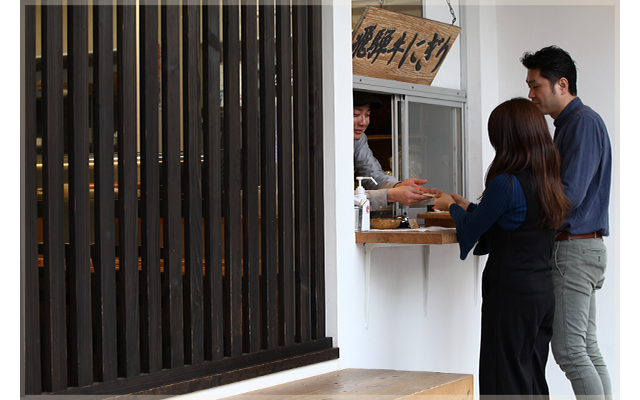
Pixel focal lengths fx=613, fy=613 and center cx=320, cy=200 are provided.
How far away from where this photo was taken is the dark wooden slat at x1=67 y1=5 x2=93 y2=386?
77.9 inches

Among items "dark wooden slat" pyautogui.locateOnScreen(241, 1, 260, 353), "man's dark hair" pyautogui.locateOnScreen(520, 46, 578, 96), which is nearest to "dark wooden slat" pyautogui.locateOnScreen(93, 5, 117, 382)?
"dark wooden slat" pyautogui.locateOnScreen(241, 1, 260, 353)

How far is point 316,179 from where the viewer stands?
287 cm

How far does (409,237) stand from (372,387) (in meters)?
0.71

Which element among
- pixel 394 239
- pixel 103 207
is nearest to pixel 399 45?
pixel 394 239

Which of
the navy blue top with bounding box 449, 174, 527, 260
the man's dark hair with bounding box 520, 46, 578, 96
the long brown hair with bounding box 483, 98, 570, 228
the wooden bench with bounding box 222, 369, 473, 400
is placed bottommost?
the wooden bench with bounding box 222, 369, 473, 400

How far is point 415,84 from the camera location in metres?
3.81

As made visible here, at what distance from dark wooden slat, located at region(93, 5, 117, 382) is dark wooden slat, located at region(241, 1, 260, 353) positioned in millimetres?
604

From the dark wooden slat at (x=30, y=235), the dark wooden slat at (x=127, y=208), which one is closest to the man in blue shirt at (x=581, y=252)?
the dark wooden slat at (x=127, y=208)

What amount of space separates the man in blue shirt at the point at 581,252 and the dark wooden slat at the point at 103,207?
1.93 metres

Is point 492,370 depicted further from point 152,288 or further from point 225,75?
point 225,75

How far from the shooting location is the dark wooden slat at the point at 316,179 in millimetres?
2850

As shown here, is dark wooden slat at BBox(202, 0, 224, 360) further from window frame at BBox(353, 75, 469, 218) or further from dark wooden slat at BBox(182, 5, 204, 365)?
window frame at BBox(353, 75, 469, 218)

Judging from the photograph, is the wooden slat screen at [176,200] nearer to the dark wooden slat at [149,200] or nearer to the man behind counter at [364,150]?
the dark wooden slat at [149,200]
